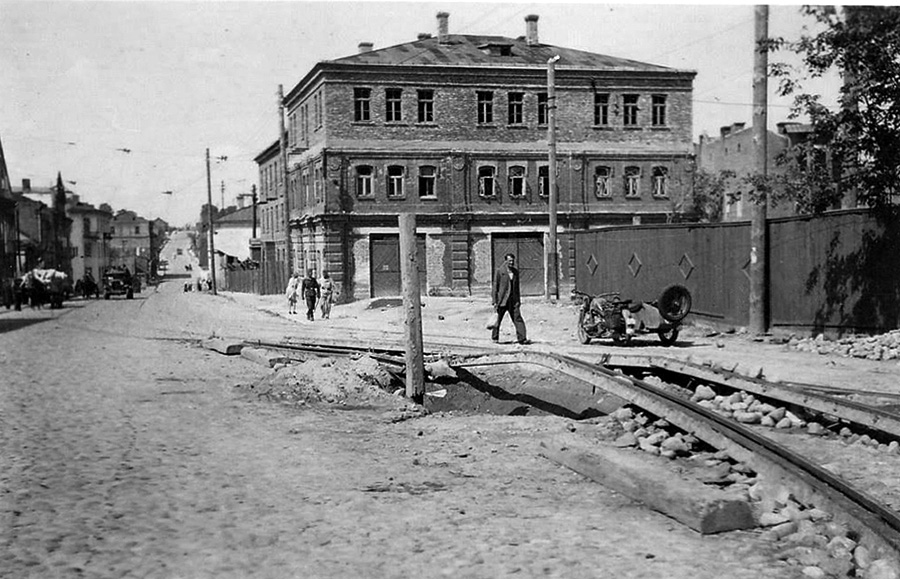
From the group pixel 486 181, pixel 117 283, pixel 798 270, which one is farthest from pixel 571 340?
pixel 117 283

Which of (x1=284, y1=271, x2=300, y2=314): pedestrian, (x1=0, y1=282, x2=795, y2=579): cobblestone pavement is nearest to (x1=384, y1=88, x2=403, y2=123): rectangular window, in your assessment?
(x1=284, y1=271, x2=300, y2=314): pedestrian

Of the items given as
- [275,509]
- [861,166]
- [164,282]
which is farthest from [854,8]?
[164,282]

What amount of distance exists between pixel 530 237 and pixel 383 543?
33.7m

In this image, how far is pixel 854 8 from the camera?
13.8 meters

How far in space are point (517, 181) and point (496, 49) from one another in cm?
556

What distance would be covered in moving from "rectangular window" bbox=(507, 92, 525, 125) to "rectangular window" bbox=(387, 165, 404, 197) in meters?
5.15

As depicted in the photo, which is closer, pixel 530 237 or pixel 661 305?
pixel 661 305

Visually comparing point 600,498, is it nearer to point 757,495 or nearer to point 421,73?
point 757,495

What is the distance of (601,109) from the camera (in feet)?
127

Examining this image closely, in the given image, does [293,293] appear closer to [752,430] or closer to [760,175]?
[760,175]

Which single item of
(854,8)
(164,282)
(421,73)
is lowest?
(164,282)

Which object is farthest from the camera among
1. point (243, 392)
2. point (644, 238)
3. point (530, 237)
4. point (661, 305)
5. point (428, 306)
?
point (530, 237)

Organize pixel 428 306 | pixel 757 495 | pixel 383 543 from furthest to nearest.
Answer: pixel 428 306
pixel 757 495
pixel 383 543

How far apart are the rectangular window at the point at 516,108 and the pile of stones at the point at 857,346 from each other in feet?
74.7
